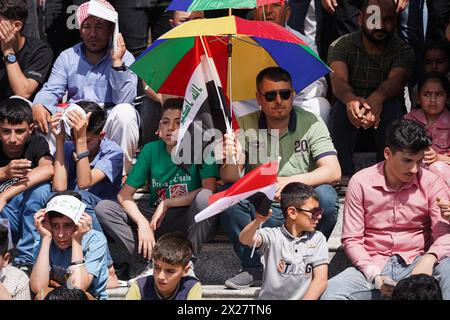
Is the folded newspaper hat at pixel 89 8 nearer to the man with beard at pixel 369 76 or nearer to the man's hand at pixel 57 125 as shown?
the man's hand at pixel 57 125

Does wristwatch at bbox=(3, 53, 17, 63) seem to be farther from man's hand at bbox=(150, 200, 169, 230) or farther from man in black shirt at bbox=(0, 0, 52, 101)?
man's hand at bbox=(150, 200, 169, 230)

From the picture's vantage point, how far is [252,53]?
850cm

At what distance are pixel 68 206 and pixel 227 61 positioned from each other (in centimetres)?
162

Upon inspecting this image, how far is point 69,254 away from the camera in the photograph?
774 cm

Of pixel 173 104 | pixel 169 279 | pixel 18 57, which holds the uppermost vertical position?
pixel 18 57

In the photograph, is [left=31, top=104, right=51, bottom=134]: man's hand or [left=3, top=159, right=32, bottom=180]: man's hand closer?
[left=3, top=159, right=32, bottom=180]: man's hand

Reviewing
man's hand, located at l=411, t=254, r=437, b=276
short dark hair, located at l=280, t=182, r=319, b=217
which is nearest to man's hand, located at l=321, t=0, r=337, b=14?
short dark hair, located at l=280, t=182, r=319, b=217

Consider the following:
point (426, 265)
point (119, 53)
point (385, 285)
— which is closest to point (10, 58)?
point (119, 53)

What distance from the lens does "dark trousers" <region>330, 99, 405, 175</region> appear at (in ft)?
28.6

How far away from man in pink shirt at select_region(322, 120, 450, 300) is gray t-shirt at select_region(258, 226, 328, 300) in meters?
0.18

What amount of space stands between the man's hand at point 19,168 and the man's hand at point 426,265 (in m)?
2.71

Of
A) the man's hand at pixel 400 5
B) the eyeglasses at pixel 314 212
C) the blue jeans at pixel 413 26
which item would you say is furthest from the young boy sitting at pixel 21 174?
the blue jeans at pixel 413 26

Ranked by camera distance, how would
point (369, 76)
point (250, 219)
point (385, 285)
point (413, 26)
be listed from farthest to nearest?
point (413, 26) < point (369, 76) < point (250, 219) < point (385, 285)

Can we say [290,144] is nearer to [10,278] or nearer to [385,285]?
[385,285]
